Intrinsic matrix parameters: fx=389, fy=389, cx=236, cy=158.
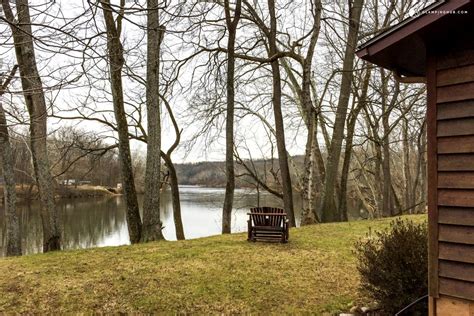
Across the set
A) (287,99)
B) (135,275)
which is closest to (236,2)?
(287,99)

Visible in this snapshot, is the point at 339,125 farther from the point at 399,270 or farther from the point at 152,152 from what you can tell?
the point at 399,270

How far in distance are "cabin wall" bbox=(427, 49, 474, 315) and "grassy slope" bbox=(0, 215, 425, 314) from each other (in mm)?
1689

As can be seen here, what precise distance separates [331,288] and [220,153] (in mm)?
10592

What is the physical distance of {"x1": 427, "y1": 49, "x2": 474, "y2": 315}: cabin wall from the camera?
122 inches

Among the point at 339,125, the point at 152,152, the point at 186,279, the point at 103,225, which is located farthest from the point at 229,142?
the point at 103,225

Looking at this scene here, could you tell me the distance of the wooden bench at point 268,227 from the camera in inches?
298

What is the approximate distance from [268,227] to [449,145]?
Answer: 4.77m

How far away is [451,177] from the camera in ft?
10.6

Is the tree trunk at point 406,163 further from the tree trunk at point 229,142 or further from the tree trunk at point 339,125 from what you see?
the tree trunk at point 229,142

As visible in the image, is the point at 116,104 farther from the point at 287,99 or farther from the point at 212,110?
the point at 287,99

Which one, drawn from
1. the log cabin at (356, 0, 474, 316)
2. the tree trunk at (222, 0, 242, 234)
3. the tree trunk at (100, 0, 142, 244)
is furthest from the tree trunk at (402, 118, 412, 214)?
A: the log cabin at (356, 0, 474, 316)

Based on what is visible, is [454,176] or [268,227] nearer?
[454,176]

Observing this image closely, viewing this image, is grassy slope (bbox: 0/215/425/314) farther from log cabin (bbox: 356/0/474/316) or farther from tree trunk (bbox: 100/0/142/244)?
log cabin (bbox: 356/0/474/316)

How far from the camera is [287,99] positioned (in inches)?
651
